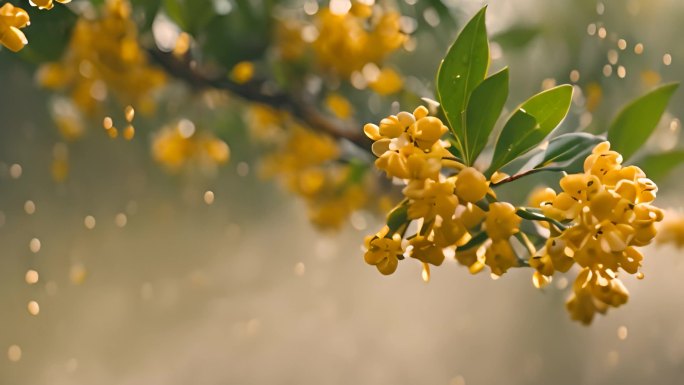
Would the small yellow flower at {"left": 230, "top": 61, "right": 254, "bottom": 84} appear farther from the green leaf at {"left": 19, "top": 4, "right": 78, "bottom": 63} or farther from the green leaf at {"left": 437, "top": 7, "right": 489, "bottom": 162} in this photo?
the green leaf at {"left": 437, "top": 7, "right": 489, "bottom": 162}

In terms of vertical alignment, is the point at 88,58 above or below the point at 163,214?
above

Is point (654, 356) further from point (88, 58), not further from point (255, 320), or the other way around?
point (88, 58)

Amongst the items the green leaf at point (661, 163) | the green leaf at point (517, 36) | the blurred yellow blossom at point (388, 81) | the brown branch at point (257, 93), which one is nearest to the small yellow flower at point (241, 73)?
the brown branch at point (257, 93)

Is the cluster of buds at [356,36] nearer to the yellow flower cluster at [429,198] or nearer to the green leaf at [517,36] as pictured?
the green leaf at [517,36]

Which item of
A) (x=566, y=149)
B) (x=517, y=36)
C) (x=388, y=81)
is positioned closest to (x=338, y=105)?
(x=388, y=81)

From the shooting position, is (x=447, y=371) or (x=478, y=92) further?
(x=447, y=371)

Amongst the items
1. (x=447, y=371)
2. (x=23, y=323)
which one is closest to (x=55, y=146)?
(x=23, y=323)

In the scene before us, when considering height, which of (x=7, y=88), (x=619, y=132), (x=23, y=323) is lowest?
(x=23, y=323)
